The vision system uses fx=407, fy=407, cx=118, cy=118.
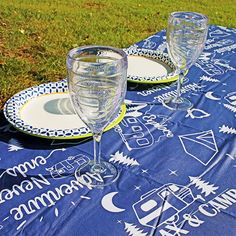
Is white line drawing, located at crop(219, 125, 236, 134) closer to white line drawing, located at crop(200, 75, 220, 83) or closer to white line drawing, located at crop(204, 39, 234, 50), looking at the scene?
white line drawing, located at crop(200, 75, 220, 83)

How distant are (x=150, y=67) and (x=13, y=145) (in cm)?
65

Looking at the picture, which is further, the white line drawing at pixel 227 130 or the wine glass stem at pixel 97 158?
the white line drawing at pixel 227 130

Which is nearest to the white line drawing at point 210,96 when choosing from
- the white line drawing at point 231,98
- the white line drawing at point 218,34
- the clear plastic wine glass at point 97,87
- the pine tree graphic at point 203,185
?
the white line drawing at point 231,98

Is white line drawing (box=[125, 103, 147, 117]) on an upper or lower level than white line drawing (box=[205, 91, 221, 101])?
lower

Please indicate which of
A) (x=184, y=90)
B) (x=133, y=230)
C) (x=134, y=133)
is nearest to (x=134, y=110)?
(x=134, y=133)

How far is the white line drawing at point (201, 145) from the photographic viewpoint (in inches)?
39.9

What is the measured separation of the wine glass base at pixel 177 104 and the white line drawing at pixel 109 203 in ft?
1.50

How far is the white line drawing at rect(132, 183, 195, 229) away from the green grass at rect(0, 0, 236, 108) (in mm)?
1742

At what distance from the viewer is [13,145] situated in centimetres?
101

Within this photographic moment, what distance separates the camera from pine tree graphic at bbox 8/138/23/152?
100cm

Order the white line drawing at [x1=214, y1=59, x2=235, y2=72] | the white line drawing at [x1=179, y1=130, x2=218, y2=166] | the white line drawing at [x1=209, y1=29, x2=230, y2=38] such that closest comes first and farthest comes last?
the white line drawing at [x1=179, y1=130, x2=218, y2=166]
the white line drawing at [x1=214, y1=59, x2=235, y2=72]
the white line drawing at [x1=209, y1=29, x2=230, y2=38]

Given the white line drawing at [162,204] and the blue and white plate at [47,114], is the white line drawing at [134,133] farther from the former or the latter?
the white line drawing at [162,204]

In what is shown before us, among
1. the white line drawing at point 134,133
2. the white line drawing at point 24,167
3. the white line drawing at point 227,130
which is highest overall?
the white line drawing at point 227,130

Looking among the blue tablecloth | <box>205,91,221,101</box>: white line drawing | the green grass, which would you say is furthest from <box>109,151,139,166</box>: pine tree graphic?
the green grass
